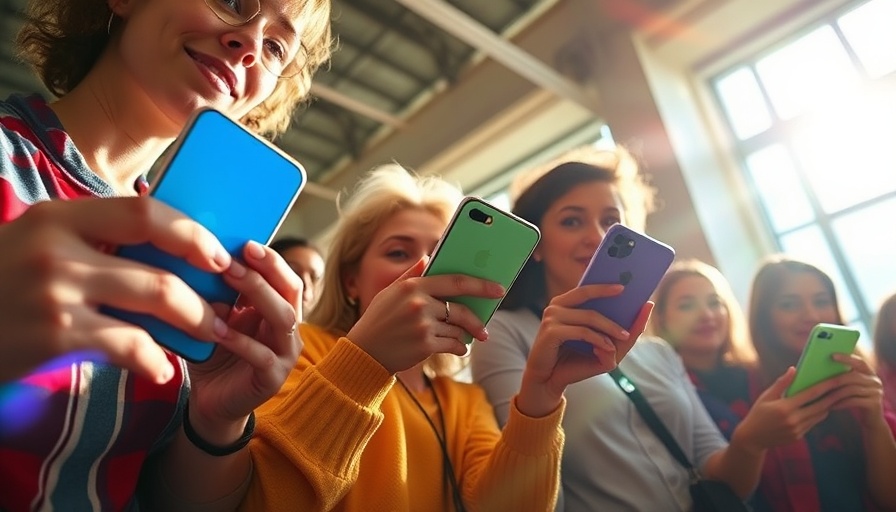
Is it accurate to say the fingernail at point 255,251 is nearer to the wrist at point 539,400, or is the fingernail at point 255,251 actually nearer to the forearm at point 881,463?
the wrist at point 539,400

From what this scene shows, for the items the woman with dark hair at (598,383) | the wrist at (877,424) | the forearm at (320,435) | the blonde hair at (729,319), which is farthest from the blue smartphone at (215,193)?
the blonde hair at (729,319)

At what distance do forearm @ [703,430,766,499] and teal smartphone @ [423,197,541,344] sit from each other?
0.69 metres

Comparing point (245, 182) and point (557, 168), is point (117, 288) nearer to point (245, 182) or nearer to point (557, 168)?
point (245, 182)

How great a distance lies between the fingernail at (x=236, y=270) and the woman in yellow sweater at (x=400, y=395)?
229mm

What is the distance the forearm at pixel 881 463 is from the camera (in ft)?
3.68

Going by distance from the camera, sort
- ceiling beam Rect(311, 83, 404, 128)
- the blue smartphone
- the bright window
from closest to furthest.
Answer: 1. the blue smartphone
2. the bright window
3. ceiling beam Rect(311, 83, 404, 128)

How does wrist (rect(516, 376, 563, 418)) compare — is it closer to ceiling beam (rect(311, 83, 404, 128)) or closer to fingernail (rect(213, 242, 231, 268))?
fingernail (rect(213, 242, 231, 268))

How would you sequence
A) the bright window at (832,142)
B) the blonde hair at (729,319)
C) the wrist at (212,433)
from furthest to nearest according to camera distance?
the bright window at (832,142) → the blonde hair at (729,319) → the wrist at (212,433)

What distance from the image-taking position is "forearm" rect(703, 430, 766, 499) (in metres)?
1.02

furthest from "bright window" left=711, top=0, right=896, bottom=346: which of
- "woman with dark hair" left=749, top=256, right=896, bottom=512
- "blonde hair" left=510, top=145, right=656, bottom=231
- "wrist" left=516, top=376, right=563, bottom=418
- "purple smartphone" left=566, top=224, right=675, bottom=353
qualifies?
"wrist" left=516, top=376, right=563, bottom=418

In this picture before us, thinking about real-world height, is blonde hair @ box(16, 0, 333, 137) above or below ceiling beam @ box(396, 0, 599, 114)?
below

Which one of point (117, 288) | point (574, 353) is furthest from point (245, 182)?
point (574, 353)

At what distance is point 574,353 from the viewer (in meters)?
0.81

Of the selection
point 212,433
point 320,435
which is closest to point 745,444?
point 320,435
